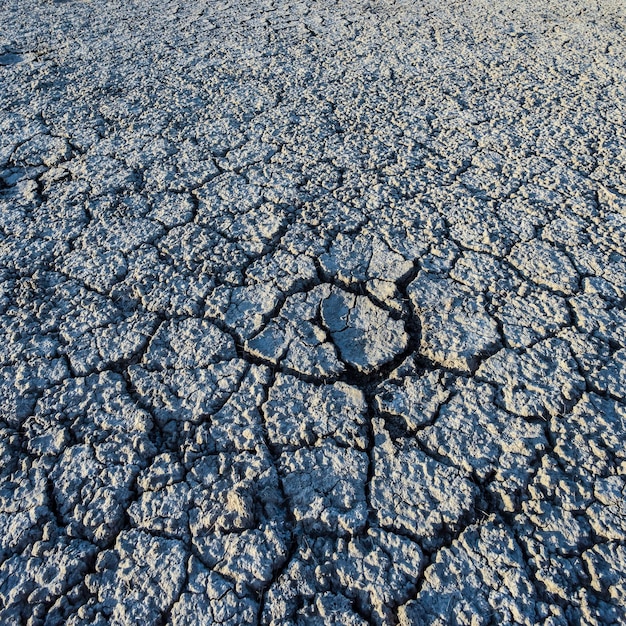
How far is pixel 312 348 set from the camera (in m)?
1.55

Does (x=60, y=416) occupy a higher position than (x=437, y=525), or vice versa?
(x=60, y=416)

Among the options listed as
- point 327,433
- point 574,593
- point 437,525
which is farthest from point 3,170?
point 574,593

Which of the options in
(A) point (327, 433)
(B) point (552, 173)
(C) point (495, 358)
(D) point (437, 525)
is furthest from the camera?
(B) point (552, 173)

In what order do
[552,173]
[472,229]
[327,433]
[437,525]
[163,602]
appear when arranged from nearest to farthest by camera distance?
[163,602] < [437,525] < [327,433] < [472,229] < [552,173]

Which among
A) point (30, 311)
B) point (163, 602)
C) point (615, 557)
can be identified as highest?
point (30, 311)

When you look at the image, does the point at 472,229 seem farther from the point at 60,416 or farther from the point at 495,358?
the point at 60,416

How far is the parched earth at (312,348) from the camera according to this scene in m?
1.13

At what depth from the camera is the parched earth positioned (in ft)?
3.70

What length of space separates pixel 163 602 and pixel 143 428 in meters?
0.42

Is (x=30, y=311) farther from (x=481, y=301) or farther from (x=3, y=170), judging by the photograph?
(x=481, y=301)

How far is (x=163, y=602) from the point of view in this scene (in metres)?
1.09

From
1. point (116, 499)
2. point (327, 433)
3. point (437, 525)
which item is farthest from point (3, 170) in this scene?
point (437, 525)

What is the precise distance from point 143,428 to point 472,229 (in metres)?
1.29

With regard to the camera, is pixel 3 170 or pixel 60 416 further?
pixel 3 170
